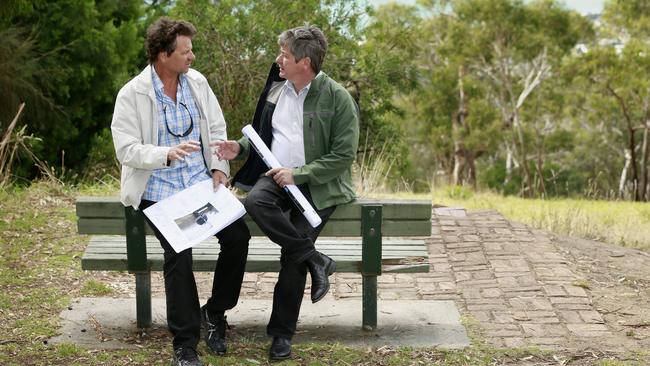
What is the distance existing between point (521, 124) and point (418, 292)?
2613 centimetres

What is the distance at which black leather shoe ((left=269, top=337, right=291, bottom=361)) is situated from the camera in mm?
4824

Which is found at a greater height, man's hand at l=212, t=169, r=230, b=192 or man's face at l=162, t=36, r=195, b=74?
man's face at l=162, t=36, r=195, b=74

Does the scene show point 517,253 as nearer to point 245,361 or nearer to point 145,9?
point 245,361

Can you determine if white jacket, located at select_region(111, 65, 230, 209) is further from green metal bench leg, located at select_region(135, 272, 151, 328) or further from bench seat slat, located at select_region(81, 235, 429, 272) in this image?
green metal bench leg, located at select_region(135, 272, 151, 328)

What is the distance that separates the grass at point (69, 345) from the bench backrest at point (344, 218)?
0.59 meters

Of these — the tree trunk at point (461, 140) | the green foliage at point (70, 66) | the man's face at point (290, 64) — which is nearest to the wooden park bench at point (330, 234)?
the man's face at point (290, 64)

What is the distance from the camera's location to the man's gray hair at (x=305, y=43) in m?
4.85

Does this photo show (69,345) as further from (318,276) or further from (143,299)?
(318,276)

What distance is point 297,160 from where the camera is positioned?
501cm

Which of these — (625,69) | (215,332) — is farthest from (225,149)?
(625,69)

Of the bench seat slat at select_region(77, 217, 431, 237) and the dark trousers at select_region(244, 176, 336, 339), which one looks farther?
the bench seat slat at select_region(77, 217, 431, 237)

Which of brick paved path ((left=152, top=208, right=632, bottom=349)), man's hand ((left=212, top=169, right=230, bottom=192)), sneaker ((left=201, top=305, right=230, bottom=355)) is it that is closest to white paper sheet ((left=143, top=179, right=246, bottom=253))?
man's hand ((left=212, top=169, right=230, bottom=192))

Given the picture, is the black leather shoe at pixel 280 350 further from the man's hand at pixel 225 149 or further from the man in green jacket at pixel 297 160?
the man's hand at pixel 225 149

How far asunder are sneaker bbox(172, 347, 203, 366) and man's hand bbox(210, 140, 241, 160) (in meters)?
0.97
